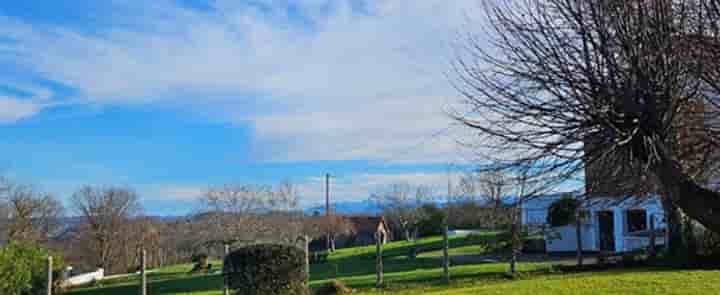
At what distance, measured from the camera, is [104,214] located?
35188mm

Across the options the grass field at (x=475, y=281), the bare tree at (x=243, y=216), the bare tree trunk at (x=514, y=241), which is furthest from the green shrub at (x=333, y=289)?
the bare tree at (x=243, y=216)

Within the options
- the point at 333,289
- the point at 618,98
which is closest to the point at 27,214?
the point at 333,289

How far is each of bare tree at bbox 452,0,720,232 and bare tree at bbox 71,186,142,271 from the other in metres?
32.7

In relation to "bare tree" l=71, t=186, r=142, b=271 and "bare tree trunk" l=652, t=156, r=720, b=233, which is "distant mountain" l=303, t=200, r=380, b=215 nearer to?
"bare tree" l=71, t=186, r=142, b=271

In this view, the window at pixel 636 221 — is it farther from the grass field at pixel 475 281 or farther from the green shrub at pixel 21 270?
the green shrub at pixel 21 270

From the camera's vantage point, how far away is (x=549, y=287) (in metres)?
11.2

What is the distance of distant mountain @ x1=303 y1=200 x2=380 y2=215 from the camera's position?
4502 centimetres

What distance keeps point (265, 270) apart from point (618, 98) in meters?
8.15

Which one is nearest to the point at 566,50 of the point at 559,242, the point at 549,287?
the point at 549,287

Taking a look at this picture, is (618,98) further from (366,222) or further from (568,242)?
(366,222)

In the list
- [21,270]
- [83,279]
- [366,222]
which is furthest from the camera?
[366,222]

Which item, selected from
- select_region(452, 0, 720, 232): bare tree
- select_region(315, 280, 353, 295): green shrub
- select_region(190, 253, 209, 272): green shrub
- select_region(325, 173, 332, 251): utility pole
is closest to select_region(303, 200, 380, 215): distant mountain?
select_region(325, 173, 332, 251): utility pole

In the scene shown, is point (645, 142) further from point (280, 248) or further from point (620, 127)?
point (280, 248)

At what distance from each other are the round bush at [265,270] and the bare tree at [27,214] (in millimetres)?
18934
